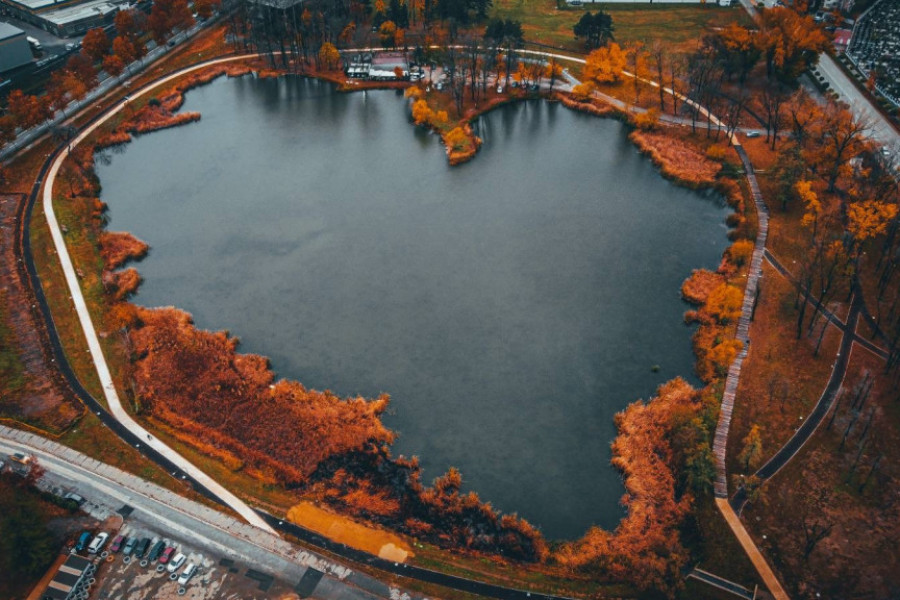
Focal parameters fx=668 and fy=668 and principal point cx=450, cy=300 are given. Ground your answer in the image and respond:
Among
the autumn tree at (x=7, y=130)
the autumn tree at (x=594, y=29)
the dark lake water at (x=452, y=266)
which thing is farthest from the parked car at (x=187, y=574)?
the autumn tree at (x=594, y=29)

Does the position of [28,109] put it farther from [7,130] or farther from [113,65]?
[113,65]

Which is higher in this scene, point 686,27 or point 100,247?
point 686,27

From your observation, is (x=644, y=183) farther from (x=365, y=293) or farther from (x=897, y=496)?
(x=897, y=496)

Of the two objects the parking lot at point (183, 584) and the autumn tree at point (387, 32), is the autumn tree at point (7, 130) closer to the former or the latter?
the autumn tree at point (387, 32)

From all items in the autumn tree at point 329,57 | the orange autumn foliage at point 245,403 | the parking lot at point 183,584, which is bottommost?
the parking lot at point 183,584

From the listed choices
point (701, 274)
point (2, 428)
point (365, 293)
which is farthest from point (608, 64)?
point (2, 428)

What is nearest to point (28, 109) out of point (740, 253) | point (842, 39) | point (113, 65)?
point (113, 65)
